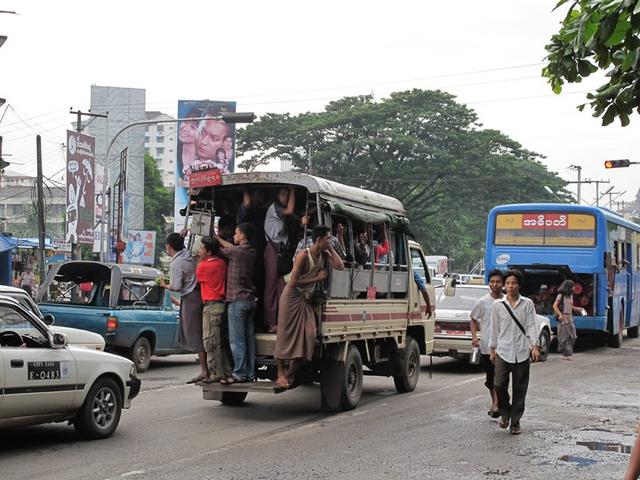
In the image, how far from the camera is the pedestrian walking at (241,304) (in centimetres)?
1102

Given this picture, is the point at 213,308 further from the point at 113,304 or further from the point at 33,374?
the point at 113,304

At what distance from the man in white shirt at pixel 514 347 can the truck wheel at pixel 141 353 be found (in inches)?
301

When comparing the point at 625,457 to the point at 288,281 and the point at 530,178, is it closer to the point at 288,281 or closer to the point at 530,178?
the point at 288,281

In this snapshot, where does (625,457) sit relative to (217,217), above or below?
below

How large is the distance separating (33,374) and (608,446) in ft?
18.9

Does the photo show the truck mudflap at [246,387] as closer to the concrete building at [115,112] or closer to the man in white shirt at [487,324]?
the man in white shirt at [487,324]

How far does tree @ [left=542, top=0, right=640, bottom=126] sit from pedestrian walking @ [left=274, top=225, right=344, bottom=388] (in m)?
4.66

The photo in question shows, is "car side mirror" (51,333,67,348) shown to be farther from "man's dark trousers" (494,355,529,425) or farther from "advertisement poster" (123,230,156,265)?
"advertisement poster" (123,230,156,265)

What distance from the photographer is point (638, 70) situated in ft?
18.2

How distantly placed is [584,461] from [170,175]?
7094 inches

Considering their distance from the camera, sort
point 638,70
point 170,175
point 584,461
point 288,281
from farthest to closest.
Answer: point 170,175
point 288,281
point 584,461
point 638,70

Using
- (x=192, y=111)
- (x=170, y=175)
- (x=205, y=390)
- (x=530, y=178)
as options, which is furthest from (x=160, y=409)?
(x=170, y=175)

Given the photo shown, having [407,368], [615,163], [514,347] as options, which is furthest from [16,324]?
[615,163]

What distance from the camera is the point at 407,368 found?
544 inches
